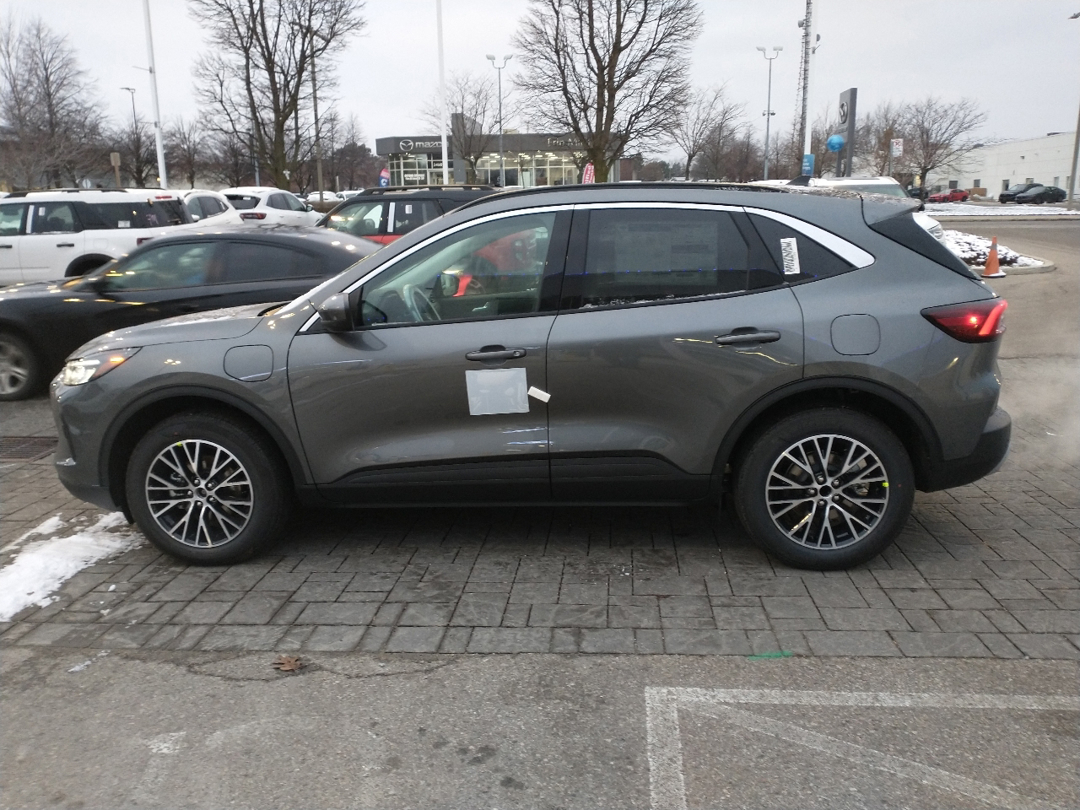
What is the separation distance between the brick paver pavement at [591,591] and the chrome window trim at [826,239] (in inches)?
59.4

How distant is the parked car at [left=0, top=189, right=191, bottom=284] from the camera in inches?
509

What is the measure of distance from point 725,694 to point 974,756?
2.73ft

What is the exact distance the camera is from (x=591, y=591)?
4.13m

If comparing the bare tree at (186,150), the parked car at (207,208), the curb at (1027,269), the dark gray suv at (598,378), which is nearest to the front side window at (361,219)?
the parked car at (207,208)

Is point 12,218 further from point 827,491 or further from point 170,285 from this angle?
point 827,491

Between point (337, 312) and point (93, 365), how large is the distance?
1409mm

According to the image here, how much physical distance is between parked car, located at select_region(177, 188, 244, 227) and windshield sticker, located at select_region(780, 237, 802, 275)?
11973 millimetres

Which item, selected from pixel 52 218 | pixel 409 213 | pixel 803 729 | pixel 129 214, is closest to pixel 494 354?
pixel 803 729

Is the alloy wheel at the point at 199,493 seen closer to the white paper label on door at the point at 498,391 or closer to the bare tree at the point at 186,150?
the white paper label on door at the point at 498,391

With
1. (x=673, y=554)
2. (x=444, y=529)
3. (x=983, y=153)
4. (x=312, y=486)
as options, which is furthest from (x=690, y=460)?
(x=983, y=153)

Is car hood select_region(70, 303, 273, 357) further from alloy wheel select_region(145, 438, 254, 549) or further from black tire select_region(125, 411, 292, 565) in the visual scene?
alloy wheel select_region(145, 438, 254, 549)

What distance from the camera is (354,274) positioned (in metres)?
4.39

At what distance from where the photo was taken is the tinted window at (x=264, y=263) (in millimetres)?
7699

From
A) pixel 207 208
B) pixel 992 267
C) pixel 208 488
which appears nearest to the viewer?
pixel 208 488
